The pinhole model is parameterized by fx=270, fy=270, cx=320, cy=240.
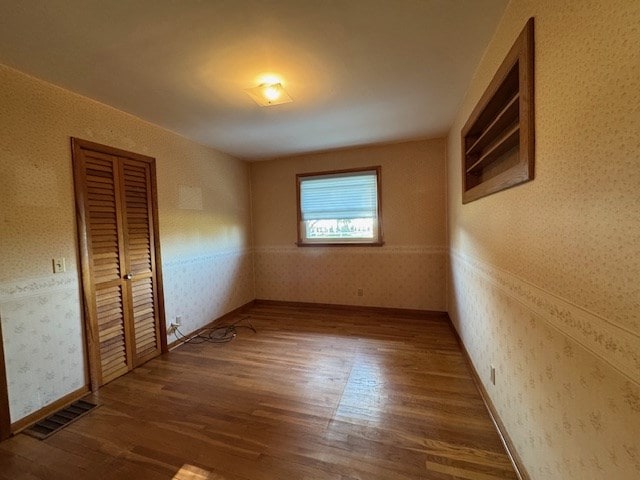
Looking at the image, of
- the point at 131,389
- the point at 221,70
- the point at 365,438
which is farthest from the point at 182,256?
the point at 365,438

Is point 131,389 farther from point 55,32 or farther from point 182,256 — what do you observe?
point 55,32

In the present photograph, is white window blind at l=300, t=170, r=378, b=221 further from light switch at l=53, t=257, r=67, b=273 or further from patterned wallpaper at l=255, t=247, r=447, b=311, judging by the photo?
light switch at l=53, t=257, r=67, b=273

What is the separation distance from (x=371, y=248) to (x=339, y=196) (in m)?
0.91

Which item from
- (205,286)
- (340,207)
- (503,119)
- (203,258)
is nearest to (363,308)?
(340,207)

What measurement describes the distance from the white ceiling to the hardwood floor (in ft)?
7.87

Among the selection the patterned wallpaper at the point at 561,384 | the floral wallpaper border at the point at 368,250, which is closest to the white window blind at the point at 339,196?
the floral wallpaper border at the point at 368,250

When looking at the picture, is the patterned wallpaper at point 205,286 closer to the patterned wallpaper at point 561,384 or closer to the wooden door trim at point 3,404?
the wooden door trim at point 3,404

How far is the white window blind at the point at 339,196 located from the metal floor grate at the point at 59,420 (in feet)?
10.4

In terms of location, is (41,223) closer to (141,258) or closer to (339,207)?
(141,258)

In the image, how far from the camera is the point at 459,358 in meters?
2.56

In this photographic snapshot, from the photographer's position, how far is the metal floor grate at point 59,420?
5.86 feet

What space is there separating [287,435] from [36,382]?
1.81 meters

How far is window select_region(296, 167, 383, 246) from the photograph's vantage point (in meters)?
3.93

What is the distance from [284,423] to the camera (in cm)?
180
